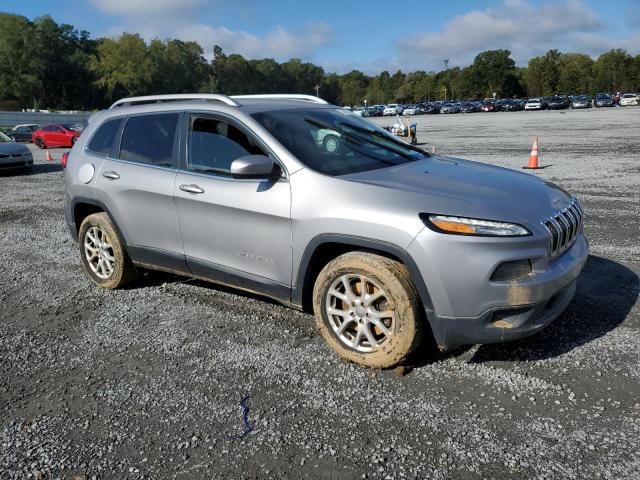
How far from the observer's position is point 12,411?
3.33m

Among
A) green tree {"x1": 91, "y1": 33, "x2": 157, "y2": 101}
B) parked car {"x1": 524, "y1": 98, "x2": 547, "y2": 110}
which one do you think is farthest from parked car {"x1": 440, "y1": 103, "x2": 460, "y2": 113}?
green tree {"x1": 91, "y1": 33, "x2": 157, "y2": 101}

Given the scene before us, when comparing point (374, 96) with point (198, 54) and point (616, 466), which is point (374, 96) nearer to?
point (198, 54)

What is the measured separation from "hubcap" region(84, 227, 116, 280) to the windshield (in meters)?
2.22

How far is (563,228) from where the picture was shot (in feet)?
11.5

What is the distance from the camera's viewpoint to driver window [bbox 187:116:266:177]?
4129 mm

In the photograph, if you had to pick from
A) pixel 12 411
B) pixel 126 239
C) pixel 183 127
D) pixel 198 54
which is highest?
pixel 198 54

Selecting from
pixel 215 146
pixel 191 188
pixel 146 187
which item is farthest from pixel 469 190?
pixel 146 187

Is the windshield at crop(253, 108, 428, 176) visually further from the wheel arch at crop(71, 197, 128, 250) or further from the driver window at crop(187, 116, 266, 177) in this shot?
the wheel arch at crop(71, 197, 128, 250)

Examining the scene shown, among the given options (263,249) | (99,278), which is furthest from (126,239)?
(263,249)

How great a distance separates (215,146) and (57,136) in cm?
2820

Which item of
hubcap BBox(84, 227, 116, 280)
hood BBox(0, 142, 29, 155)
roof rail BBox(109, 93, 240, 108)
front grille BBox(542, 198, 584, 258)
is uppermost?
roof rail BBox(109, 93, 240, 108)

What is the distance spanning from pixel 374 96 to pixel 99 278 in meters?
154

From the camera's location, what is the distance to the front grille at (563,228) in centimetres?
335

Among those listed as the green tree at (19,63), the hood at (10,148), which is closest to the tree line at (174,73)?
the green tree at (19,63)
